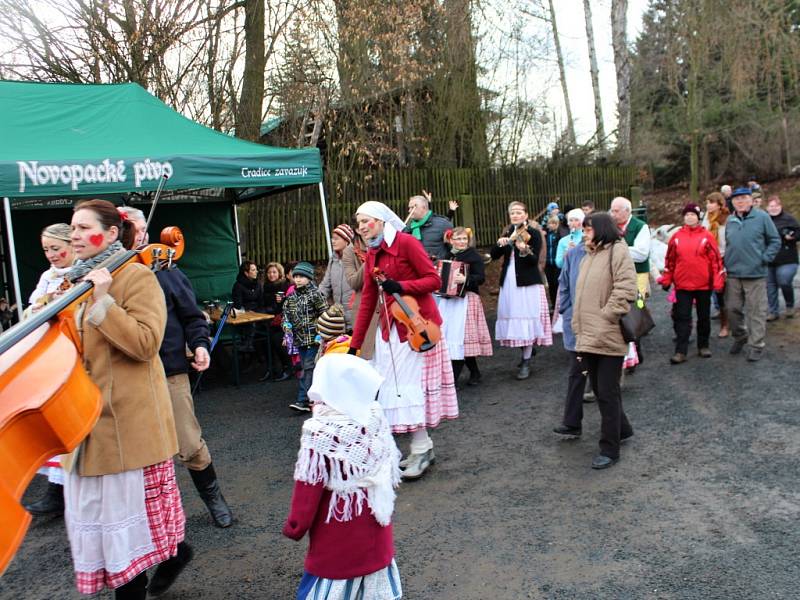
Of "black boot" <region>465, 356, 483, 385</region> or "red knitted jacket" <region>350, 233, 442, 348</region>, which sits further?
"black boot" <region>465, 356, 483, 385</region>

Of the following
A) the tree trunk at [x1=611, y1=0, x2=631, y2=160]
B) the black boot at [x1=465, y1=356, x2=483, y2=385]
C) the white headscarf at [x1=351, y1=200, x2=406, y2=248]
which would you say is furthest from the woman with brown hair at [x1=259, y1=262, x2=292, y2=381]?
the tree trunk at [x1=611, y1=0, x2=631, y2=160]

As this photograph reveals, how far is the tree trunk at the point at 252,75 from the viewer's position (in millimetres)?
12218

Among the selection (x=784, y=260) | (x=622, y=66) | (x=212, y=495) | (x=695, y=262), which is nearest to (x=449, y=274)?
(x=695, y=262)

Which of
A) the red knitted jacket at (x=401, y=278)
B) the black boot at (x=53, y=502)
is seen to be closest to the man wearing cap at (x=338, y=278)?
the red knitted jacket at (x=401, y=278)

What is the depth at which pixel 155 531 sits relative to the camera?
2943 millimetres

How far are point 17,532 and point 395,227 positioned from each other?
11.3ft

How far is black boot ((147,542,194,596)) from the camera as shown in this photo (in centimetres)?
338

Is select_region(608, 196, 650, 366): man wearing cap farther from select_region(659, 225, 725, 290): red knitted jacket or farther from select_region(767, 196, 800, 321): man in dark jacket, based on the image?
select_region(767, 196, 800, 321): man in dark jacket

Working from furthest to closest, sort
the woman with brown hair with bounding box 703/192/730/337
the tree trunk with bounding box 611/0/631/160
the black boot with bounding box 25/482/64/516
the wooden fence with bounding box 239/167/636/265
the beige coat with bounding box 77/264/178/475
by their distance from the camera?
the tree trunk with bounding box 611/0/631/160, the wooden fence with bounding box 239/167/636/265, the woman with brown hair with bounding box 703/192/730/337, the black boot with bounding box 25/482/64/516, the beige coat with bounding box 77/264/178/475

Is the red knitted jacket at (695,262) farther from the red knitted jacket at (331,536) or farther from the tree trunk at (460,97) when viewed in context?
the tree trunk at (460,97)

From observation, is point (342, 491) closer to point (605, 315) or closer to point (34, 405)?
point (34, 405)

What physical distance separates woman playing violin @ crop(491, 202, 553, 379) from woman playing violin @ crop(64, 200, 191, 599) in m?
5.36

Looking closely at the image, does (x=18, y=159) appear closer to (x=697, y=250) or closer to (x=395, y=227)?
(x=395, y=227)

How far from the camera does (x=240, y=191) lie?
418 inches
